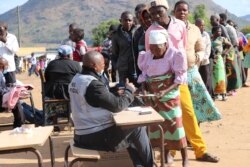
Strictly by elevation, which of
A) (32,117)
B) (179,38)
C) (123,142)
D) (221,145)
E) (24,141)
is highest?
(179,38)

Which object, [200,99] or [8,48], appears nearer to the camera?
[200,99]

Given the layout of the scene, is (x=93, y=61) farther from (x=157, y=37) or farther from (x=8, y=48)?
(x=8, y=48)

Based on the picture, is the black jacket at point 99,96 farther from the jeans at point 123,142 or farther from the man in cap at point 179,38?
the man in cap at point 179,38

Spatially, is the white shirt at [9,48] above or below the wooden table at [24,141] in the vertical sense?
above

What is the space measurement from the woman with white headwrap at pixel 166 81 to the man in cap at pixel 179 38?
20 centimetres

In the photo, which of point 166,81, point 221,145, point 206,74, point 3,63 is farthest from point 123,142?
point 206,74

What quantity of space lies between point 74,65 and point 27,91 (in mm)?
853

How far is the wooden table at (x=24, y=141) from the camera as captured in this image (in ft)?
13.1

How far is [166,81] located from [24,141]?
179 centimetres

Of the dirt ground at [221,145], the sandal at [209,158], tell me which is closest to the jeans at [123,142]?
the dirt ground at [221,145]

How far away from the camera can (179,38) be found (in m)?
5.53

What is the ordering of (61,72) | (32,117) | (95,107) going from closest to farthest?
(95,107) < (61,72) < (32,117)

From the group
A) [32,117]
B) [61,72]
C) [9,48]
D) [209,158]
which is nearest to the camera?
[209,158]

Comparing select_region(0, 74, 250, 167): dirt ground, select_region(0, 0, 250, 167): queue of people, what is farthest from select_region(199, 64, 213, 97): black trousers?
select_region(0, 0, 250, 167): queue of people
